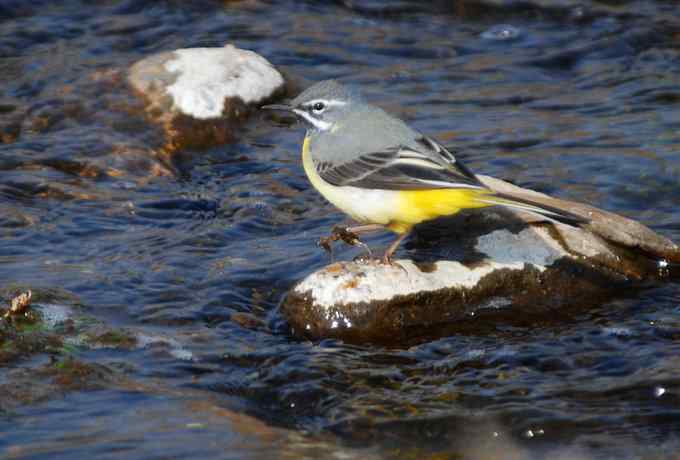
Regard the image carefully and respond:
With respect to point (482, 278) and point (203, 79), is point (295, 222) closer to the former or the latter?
point (482, 278)

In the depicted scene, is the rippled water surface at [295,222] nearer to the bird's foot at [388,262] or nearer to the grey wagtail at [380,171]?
the bird's foot at [388,262]

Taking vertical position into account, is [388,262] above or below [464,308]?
above

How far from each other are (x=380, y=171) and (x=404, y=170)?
204 millimetres

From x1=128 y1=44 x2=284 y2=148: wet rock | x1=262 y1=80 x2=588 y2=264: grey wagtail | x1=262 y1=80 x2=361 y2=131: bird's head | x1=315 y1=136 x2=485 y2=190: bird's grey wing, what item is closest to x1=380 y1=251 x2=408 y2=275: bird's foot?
x1=262 y1=80 x2=588 y2=264: grey wagtail

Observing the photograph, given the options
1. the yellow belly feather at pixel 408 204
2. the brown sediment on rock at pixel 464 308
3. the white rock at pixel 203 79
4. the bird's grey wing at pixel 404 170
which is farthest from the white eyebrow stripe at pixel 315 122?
the white rock at pixel 203 79

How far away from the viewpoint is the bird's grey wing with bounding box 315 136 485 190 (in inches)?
290

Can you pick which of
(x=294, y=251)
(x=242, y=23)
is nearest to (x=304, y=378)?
(x=294, y=251)

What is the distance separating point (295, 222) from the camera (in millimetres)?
9656

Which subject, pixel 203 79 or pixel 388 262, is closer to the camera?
pixel 388 262

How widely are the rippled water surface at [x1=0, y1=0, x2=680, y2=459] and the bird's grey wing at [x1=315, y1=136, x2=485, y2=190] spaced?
1037 millimetres

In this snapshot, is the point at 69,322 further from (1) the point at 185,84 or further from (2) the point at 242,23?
(2) the point at 242,23

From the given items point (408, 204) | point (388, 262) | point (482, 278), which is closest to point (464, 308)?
point (482, 278)

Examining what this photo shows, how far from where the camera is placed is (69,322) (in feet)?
24.9

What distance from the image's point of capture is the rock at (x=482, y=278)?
7543 millimetres
